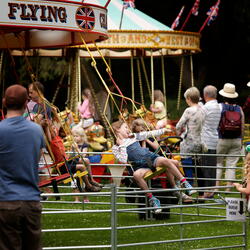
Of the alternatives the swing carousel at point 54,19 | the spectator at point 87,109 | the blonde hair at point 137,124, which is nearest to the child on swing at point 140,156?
the blonde hair at point 137,124

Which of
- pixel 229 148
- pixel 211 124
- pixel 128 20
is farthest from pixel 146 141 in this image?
pixel 128 20

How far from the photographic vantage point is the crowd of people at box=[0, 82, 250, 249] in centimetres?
648

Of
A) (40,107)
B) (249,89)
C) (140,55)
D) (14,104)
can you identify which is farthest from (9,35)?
(249,89)

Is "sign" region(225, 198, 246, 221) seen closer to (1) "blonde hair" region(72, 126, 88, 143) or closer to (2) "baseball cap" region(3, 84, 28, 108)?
(2) "baseball cap" region(3, 84, 28, 108)

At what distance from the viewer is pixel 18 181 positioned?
6.49 meters

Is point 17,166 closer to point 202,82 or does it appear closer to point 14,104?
point 14,104

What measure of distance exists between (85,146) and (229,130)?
3.23 m

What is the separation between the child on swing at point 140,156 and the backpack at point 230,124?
8.63 feet

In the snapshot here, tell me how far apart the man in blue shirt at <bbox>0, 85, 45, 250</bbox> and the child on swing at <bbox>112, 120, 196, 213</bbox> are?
4.13m

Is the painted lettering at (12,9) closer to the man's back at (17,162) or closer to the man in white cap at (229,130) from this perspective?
the man's back at (17,162)

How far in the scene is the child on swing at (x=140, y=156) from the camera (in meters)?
10.8

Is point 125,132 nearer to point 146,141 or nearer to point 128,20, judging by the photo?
point 146,141

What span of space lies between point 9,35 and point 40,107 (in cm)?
207

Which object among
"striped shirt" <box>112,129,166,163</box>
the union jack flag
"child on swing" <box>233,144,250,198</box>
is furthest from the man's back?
"striped shirt" <box>112,129,166,163</box>
